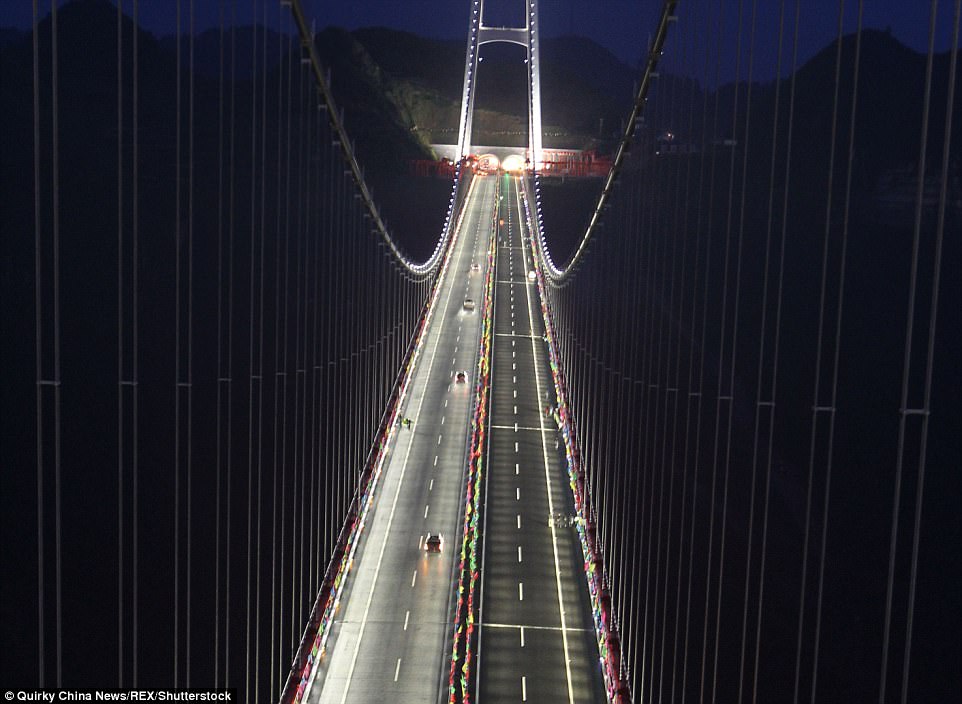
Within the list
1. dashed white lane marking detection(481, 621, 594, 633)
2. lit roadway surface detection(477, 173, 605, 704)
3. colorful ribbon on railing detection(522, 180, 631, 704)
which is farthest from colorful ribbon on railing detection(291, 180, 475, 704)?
colorful ribbon on railing detection(522, 180, 631, 704)

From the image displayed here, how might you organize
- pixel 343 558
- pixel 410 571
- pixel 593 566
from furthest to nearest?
pixel 410 571 → pixel 343 558 → pixel 593 566

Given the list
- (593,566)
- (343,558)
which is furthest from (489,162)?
(593,566)

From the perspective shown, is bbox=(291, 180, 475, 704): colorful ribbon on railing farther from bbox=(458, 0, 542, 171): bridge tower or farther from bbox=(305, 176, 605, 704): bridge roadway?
bbox=(458, 0, 542, 171): bridge tower

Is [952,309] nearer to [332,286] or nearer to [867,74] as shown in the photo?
[867,74]

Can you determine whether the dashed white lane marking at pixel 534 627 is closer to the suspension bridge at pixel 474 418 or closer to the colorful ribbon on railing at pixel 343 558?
the suspension bridge at pixel 474 418

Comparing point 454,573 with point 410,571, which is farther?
point 454,573

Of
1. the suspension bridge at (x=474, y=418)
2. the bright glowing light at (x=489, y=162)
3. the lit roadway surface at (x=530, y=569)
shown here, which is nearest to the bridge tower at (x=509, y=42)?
the bright glowing light at (x=489, y=162)

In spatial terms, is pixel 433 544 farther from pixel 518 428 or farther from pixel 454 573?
pixel 518 428
